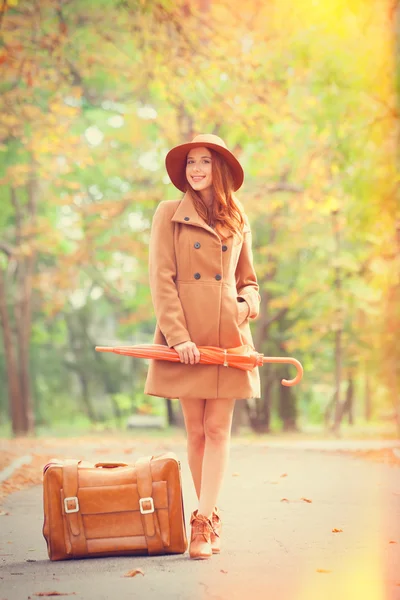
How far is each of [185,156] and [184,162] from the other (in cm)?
4

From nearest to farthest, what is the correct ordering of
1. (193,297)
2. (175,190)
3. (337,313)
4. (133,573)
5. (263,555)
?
(133,573) → (263,555) → (193,297) → (175,190) → (337,313)

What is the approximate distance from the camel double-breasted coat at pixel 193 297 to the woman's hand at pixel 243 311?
1.0 inches

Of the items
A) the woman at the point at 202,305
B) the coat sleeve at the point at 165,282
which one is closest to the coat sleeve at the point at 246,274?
the woman at the point at 202,305

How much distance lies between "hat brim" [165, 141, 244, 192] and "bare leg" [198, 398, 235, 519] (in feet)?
3.87

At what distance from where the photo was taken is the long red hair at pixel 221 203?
512 centimetres

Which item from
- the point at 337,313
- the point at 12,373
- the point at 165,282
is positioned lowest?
the point at 12,373

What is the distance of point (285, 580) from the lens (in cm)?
432

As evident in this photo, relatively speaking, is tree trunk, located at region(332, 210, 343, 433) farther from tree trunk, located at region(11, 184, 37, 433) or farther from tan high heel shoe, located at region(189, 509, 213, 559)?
tan high heel shoe, located at region(189, 509, 213, 559)

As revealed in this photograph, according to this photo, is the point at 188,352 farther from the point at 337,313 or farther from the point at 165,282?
the point at 337,313

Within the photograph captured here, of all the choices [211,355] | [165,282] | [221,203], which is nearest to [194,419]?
[211,355]

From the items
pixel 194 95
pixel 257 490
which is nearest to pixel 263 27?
pixel 194 95

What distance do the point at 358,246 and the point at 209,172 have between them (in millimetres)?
13534

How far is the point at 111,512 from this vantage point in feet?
15.9

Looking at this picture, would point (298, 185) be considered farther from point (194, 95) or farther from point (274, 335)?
point (274, 335)
